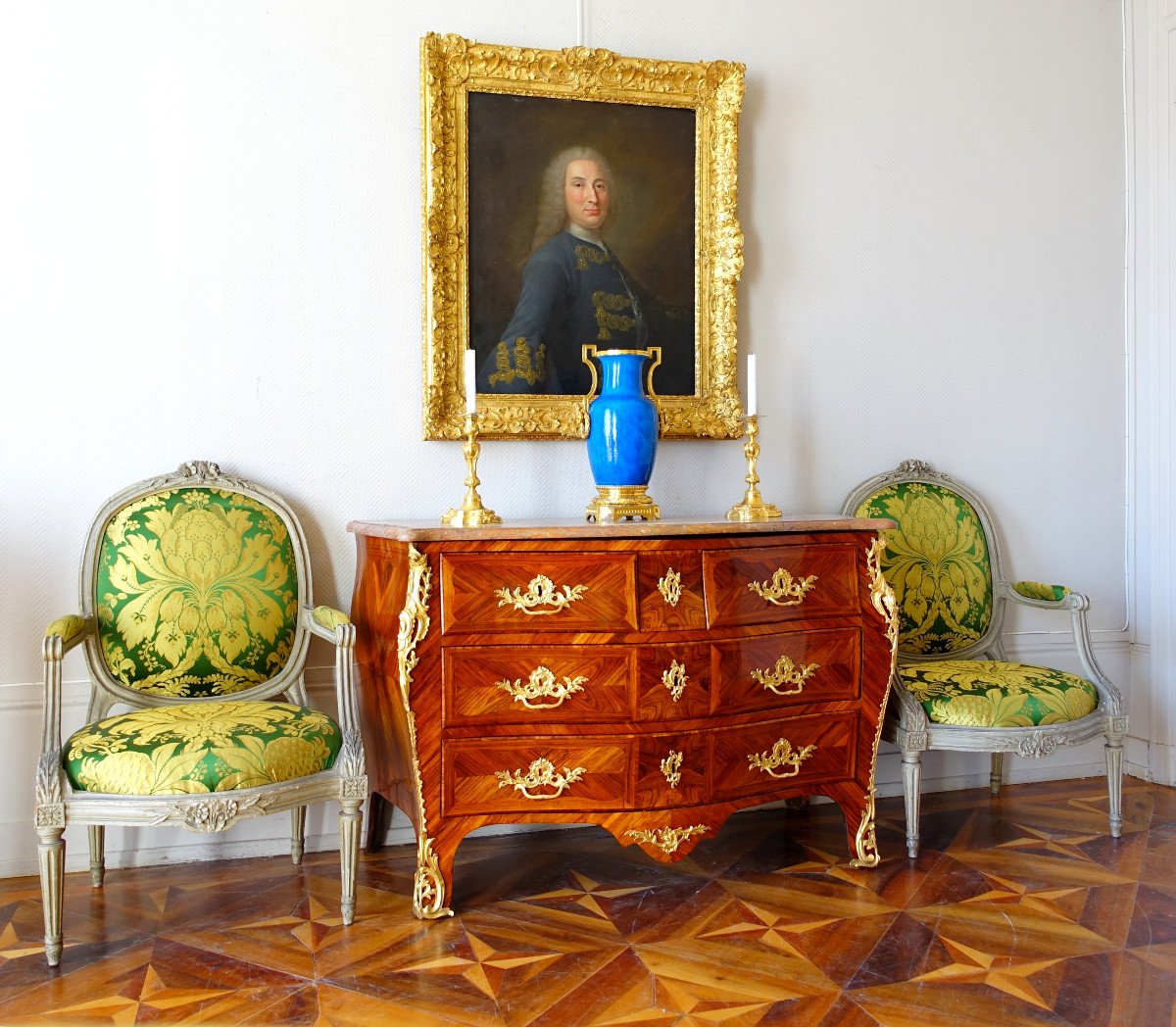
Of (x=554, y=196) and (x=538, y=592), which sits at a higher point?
(x=554, y=196)

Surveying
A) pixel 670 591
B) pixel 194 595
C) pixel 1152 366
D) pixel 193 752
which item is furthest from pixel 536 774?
pixel 1152 366

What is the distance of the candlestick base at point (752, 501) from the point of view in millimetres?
3170

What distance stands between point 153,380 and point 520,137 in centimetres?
133

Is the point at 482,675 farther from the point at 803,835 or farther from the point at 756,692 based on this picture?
the point at 803,835

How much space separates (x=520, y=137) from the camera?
3340 millimetres

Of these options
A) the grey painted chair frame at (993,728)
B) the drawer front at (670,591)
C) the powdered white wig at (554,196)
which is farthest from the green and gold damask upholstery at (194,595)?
the grey painted chair frame at (993,728)

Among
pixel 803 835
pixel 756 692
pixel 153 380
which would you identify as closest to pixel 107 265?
pixel 153 380

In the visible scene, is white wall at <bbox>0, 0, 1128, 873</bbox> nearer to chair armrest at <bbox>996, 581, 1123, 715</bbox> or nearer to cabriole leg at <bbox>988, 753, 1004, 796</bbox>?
cabriole leg at <bbox>988, 753, 1004, 796</bbox>

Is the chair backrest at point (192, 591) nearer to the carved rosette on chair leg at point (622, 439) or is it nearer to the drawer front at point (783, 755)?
the carved rosette on chair leg at point (622, 439)

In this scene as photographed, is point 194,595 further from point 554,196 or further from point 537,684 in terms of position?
point 554,196

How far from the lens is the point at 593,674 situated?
2.74m

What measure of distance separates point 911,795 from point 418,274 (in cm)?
214

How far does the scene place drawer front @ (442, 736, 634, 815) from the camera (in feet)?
8.84

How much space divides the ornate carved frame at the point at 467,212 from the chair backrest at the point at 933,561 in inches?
23.6
